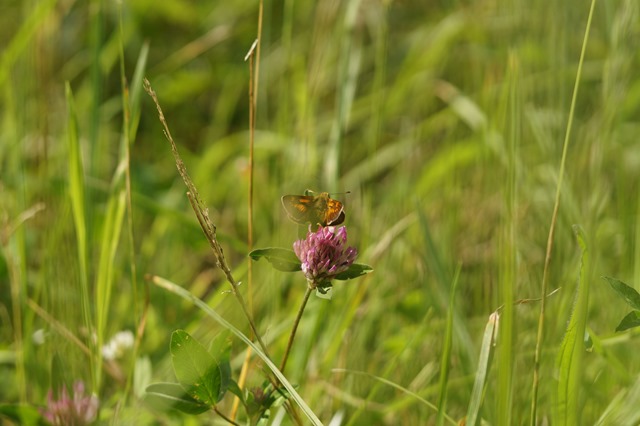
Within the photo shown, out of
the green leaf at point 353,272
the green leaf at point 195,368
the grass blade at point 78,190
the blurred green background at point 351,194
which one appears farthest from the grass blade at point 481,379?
the grass blade at point 78,190

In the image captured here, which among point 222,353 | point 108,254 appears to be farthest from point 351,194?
point 222,353

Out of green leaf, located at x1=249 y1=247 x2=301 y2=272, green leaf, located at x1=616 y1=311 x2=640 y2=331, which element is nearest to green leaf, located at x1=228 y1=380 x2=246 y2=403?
green leaf, located at x1=249 y1=247 x2=301 y2=272

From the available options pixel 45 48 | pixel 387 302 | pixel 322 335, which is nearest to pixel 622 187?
pixel 387 302

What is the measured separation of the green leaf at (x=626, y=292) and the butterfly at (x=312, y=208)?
242 millimetres

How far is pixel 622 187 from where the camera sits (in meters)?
1.26

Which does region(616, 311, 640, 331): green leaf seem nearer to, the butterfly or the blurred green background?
the blurred green background

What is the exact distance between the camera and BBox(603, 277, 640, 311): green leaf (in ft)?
2.33

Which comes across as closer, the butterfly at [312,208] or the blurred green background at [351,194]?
the butterfly at [312,208]

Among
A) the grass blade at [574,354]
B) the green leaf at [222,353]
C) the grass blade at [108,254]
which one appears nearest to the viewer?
the grass blade at [574,354]

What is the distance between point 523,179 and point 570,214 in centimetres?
17

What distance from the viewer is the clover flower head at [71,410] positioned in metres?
0.82

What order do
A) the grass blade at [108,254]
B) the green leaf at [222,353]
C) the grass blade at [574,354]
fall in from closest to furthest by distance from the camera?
1. the grass blade at [574,354]
2. the green leaf at [222,353]
3. the grass blade at [108,254]

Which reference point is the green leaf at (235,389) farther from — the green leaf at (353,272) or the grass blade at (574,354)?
the grass blade at (574,354)

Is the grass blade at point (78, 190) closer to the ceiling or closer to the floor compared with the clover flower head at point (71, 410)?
closer to the ceiling
